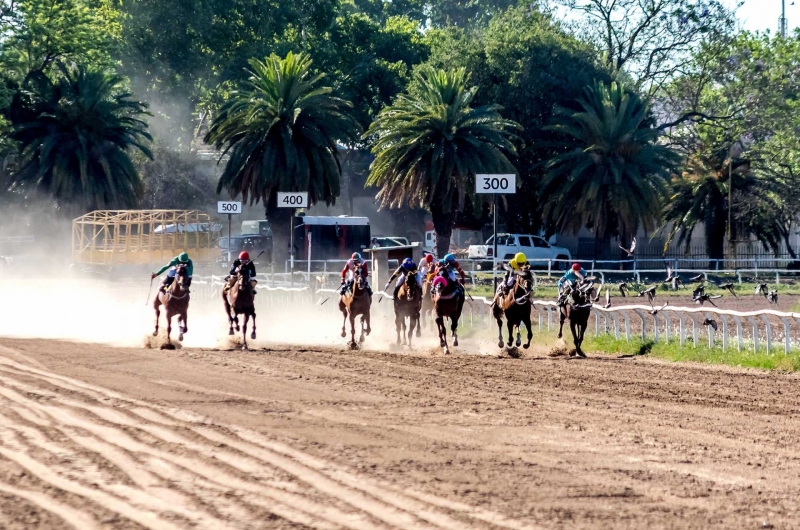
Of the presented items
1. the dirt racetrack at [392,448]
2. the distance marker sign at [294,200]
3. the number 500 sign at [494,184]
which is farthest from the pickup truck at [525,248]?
the dirt racetrack at [392,448]

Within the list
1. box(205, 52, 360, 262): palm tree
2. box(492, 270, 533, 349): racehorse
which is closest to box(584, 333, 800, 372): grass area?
box(492, 270, 533, 349): racehorse

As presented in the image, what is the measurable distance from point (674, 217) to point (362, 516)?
46.4 m

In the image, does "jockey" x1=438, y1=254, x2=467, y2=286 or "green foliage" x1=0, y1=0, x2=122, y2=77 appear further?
"green foliage" x1=0, y1=0, x2=122, y2=77

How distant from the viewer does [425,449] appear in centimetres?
1073

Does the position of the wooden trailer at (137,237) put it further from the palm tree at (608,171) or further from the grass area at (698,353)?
the grass area at (698,353)

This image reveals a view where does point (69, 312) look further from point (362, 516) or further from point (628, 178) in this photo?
point (362, 516)

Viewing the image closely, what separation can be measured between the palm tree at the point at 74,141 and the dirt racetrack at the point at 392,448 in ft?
121

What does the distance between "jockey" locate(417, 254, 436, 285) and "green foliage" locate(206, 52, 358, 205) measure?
1848cm

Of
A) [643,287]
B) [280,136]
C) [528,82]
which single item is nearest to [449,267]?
[643,287]

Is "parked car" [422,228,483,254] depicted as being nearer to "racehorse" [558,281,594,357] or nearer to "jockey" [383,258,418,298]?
"jockey" [383,258,418,298]

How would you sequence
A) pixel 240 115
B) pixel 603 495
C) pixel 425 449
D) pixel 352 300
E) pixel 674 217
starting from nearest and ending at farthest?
1. pixel 603 495
2. pixel 425 449
3. pixel 352 300
4. pixel 240 115
5. pixel 674 217

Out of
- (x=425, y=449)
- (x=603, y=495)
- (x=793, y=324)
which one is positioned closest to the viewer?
(x=603, y=495)

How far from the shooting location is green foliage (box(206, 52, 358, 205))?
144ft

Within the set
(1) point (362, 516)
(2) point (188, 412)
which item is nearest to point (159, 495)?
(1) point (362, 516)
